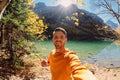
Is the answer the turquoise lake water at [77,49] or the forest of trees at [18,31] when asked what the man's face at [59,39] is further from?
the turquoise lake water at [77,49]

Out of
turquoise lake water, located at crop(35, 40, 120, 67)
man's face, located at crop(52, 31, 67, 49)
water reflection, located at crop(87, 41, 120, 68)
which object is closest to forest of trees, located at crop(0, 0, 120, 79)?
turquoise lake water, located at crop(35, 40, 120, 67)

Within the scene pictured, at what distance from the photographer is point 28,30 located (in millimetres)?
13352

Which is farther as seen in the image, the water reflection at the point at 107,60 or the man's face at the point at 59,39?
the water reflection at the point at 107,60

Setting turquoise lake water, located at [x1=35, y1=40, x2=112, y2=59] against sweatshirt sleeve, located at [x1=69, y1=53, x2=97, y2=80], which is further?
turquoise lake water, located at [x1=35, y1=40, x2=112, y2=59]

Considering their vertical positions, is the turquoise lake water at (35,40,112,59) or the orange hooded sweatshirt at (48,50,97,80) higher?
the orange hooded sweatshirt at (48,50,97,80)

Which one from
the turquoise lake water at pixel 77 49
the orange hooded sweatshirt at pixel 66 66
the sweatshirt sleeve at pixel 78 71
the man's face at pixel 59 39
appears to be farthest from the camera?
the turquoise lake water at pixel 77 49

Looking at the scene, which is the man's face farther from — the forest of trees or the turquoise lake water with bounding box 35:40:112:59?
the turquoise lake water with bounding box 35:40:112:59

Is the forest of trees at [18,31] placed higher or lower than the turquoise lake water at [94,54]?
higher

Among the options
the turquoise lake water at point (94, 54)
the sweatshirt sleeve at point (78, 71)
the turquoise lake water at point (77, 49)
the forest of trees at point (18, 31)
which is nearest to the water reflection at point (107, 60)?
the turquoise lake water at point (94, 54)

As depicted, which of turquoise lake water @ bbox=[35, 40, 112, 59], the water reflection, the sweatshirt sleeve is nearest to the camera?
the sweatshirt sleeve

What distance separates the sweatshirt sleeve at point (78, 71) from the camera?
7.96ft

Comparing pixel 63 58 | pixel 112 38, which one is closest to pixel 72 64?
pixel 63 58

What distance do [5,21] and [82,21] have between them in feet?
345

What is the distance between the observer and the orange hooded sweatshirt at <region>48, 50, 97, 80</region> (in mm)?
2609
